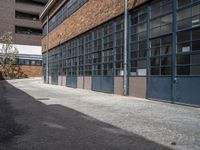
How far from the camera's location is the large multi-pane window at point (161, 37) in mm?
13398

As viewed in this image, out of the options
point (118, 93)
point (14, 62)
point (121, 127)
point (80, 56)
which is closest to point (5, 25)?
point (14, 62)

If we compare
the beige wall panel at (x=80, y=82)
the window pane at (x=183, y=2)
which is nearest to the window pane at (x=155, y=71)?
the window pane at (x=183, y=2)

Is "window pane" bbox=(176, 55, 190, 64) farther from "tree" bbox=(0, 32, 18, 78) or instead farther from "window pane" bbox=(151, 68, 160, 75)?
"tree" bbox=(0, 32, 18, 78)

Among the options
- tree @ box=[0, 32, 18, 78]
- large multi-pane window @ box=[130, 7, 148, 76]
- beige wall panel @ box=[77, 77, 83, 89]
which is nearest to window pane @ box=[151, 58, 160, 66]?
large multi-pane window @ box=[130, 7, 148, 76]

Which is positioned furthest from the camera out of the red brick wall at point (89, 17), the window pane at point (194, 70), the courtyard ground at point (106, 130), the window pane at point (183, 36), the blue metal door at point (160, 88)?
the red brick wall at point (89, 17)

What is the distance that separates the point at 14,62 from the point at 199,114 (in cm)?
4622

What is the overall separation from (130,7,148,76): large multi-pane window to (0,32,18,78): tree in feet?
127

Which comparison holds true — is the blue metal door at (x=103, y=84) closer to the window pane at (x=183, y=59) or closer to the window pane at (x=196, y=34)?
the window pane at (x=183, y=59)

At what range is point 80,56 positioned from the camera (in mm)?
26109

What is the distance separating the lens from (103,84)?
67.7 ft

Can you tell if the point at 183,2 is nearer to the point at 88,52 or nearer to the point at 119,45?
the point at 119,45

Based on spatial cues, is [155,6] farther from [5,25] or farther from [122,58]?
[5,25]

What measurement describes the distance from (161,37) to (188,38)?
198 cm

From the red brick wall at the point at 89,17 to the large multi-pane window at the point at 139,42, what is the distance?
664 mm
